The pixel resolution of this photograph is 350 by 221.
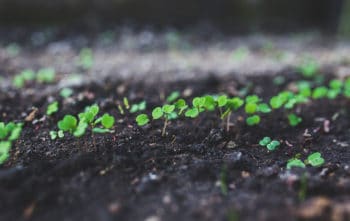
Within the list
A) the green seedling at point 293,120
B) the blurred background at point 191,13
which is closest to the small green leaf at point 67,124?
the green seedling at point 293,120

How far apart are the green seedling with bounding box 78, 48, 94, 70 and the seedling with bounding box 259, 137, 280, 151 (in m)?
2.15

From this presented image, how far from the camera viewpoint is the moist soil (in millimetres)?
1271

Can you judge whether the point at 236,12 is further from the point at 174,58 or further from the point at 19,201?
the point at 19,201

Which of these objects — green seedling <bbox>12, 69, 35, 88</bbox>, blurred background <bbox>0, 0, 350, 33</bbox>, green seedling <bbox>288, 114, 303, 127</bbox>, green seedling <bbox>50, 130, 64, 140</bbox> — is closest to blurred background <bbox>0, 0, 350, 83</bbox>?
blurred background <bbox>0, 0, 350, 33</bbox>

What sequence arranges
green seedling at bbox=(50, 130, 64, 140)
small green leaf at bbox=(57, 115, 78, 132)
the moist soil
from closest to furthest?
the moist soil, small green leaf at bbox=(57, 115, 78, 132), green seedling at bbox=(50, 130, 64, 140)

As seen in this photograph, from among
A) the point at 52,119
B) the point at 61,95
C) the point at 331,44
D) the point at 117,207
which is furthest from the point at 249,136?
the point at 331,44

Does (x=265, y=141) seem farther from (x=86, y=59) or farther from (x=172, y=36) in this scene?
(x=172, y=36)

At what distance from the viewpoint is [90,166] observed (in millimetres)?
1513

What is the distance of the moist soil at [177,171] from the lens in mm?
1271

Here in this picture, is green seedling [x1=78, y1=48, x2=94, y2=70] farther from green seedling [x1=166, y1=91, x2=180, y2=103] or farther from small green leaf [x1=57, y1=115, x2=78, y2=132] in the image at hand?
small green leaf [x1=57, y1=115, x2=78, y2=132]

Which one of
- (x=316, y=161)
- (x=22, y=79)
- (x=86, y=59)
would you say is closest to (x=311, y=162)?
(x=316, y=161)

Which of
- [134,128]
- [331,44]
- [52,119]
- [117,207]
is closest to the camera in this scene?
[117,207]

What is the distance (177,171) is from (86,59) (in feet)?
8.53

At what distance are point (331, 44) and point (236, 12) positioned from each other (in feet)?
5.32
